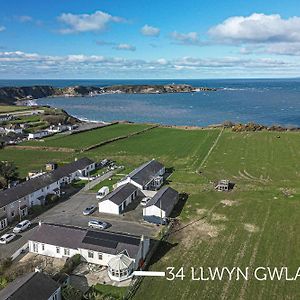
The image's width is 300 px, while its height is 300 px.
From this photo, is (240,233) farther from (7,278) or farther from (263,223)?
(7,278)

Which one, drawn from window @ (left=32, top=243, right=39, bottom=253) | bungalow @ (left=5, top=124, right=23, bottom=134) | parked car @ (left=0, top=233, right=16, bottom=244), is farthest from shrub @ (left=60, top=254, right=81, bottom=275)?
bungalow @ (left=5, top=124, right=23, bottom=134)

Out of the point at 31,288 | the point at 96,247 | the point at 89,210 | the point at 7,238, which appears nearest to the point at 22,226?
the point at 7,238

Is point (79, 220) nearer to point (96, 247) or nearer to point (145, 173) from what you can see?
point (96, 247)

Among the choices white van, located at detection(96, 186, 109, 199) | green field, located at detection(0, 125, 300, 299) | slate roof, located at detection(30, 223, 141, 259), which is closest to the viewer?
green field, located at detection(0, 125, 300, 299)

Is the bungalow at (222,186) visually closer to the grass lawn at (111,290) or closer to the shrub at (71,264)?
the shrub at (71,264)

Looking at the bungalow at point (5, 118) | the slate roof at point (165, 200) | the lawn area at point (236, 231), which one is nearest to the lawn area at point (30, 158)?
the lawn area at point (236, 231)

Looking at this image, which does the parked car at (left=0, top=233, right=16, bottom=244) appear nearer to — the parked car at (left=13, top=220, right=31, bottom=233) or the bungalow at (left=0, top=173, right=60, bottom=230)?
the parked car at (left=13, top=220, right=31, bottom=233)
